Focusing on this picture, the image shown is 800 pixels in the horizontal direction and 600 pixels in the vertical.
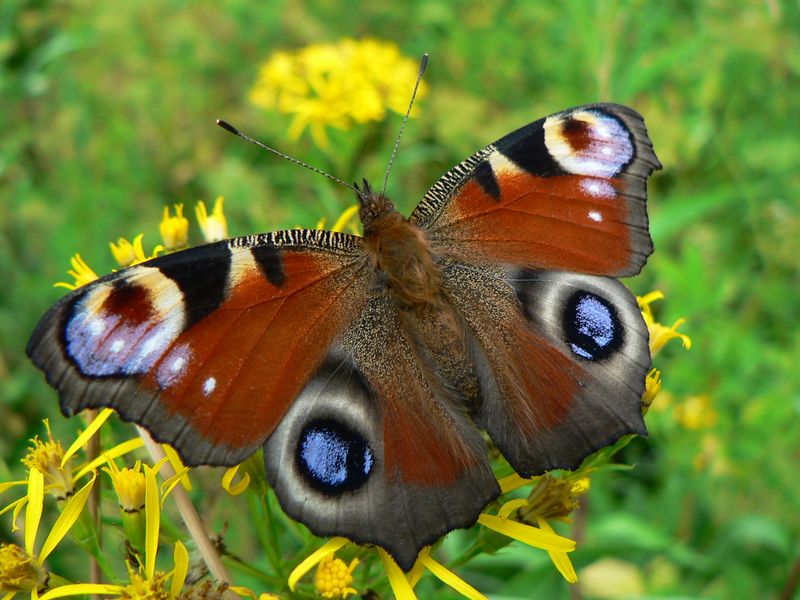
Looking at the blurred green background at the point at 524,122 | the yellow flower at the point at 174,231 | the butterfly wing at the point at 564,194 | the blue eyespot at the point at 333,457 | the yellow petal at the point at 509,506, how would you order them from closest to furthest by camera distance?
the blue eyespot at the point at 333,457
the yellow petal at the point at 509,506
the butterfly wing at the point at 564,194
the yellow flower at the point at 174,231
the blurred green background at the point at 524,122

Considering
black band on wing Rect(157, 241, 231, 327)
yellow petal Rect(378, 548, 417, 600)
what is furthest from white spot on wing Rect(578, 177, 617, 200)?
yellow petal Rect(378, 548, 417, 600)

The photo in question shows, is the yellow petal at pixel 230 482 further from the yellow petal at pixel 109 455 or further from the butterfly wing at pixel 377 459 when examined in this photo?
the yellow petal at pixel 109 455

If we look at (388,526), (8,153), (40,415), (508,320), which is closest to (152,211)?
(8,153)

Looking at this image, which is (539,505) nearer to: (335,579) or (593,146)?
(335,579)

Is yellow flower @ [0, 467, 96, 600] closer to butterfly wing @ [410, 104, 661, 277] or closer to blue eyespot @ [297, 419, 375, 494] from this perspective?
blue eyespot @ [297, 419, 375, 494]

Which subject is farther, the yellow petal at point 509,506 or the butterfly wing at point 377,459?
the yellow petal at point 509,506

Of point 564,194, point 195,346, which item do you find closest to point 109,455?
point 195,346

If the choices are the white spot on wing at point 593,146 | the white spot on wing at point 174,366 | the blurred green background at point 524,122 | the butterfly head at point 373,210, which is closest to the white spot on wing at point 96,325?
the white spot on wing at point 174,366

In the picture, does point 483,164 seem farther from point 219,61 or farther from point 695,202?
point 219,61
